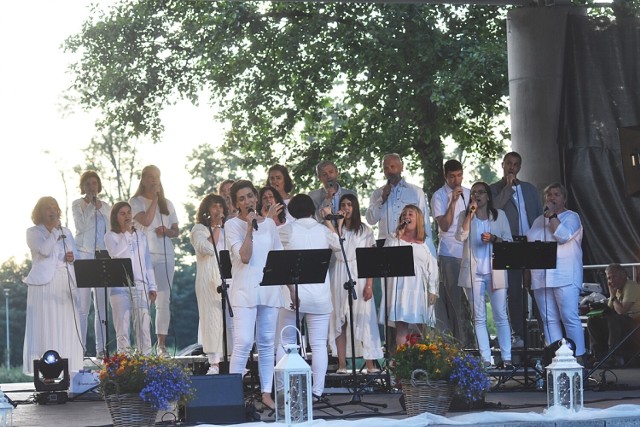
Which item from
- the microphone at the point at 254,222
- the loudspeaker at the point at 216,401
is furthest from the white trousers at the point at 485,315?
the loudspeaker at the point at 216,401

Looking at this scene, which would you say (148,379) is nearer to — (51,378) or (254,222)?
(254,222)

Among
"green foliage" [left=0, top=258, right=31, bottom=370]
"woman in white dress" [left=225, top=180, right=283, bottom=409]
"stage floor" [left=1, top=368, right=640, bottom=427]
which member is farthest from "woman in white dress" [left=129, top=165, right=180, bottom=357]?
"green foliage" [left=0, top=258, right=31, bottom=370]

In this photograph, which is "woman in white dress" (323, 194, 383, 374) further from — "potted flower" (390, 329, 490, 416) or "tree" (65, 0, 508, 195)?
"tree" (65, 0, 508, 195)

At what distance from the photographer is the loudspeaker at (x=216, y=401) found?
29.3 feet

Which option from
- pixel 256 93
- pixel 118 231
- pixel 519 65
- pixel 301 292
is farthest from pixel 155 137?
pixel 301 292

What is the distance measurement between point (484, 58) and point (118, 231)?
317 inches

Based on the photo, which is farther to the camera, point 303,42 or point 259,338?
point 303,42

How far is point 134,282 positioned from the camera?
39.0 feet

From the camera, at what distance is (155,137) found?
68.9 feet

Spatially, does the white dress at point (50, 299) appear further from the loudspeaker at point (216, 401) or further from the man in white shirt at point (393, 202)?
the loudspeaker at point (216, 401)

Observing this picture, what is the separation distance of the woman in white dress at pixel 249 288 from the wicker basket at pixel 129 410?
37.7 inches

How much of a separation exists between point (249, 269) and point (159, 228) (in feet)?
10.4

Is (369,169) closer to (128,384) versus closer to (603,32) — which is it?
(603,32)

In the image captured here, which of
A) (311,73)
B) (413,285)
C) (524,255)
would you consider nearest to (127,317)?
Answer: (413,285)
